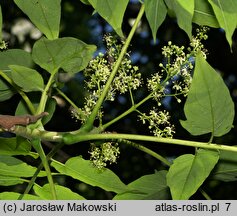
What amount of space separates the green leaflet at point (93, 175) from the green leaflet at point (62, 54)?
258mm

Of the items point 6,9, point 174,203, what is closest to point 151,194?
point 174,203

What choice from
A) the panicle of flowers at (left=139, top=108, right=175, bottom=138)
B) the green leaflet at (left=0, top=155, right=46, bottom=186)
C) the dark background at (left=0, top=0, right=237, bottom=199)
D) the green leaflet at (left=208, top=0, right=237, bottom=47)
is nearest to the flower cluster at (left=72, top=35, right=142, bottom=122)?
the panicle of flowers at (left=139, top=108, right=175, bottom=138)

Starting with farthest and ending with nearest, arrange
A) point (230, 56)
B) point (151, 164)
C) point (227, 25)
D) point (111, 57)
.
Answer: point (151, 164), point (230, 56), point (111, 57), point (227, 25)

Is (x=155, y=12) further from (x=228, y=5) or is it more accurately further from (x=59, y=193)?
(x=59, y=193)

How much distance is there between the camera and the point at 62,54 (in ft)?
5.13

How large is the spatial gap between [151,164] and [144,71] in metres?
0.74

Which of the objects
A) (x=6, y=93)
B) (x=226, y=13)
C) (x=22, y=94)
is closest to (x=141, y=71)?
(x=6, y=93)

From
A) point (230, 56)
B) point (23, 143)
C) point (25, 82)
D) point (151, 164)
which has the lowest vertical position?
point (23, 143)

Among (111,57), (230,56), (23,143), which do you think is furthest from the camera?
(230,56)

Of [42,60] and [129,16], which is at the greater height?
[129,16]

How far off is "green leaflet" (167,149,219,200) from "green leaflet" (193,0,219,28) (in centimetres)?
39

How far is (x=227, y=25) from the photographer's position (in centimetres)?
148

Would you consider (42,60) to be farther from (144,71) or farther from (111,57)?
(144,71)

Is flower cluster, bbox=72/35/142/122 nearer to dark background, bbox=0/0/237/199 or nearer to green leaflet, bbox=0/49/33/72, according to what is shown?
green leaflet, bbox=0/49/33/72
